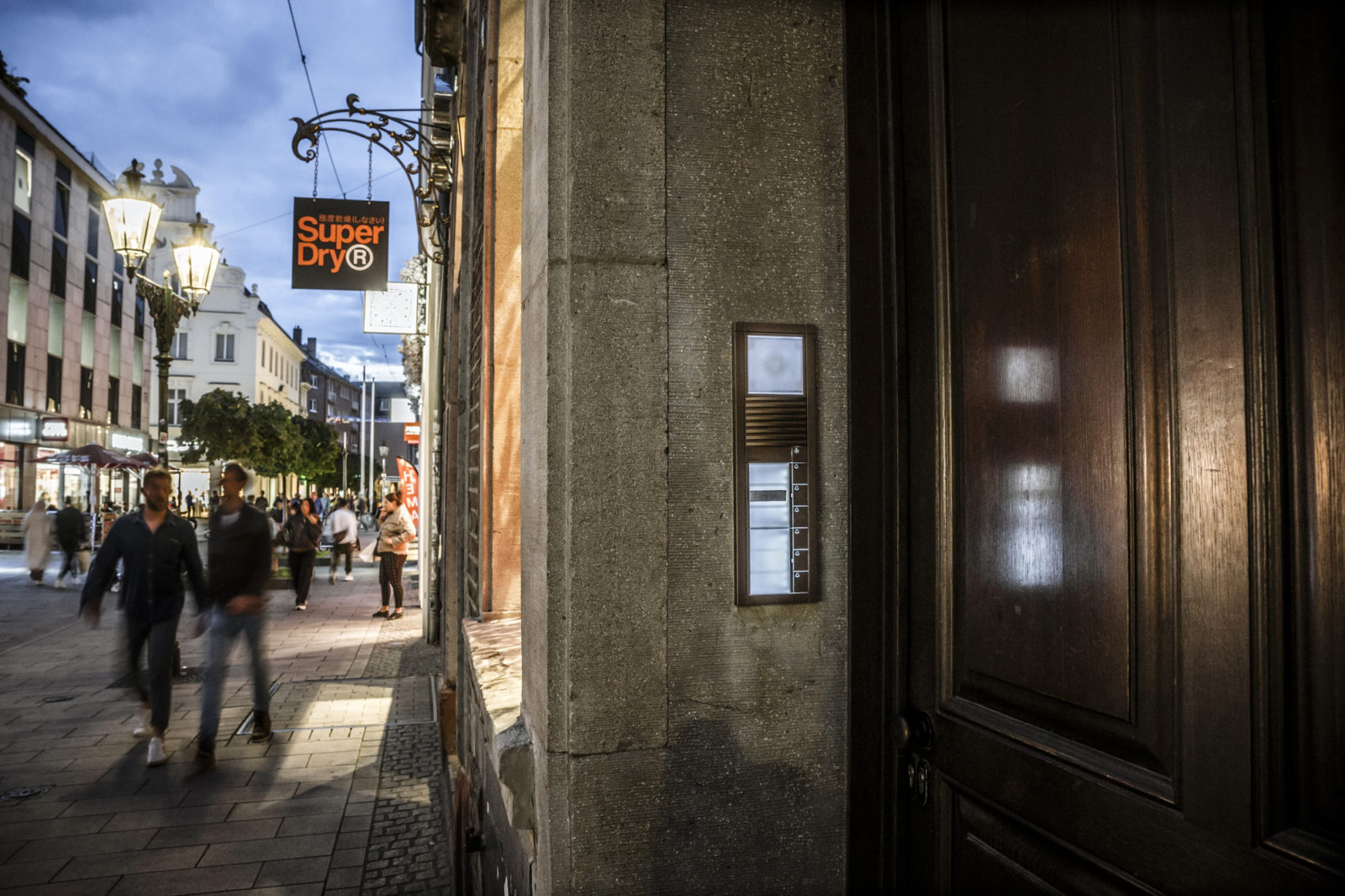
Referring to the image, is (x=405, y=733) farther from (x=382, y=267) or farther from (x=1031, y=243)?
(x=1031, y=243)

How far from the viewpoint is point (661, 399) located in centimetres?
207

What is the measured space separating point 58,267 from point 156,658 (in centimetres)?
3354

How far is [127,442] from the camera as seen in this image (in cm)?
3700

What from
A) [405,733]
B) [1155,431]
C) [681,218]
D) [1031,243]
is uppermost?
[681,218]

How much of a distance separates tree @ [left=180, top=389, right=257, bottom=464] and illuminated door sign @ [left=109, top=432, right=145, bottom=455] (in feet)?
23.4

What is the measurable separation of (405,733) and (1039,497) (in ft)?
22.0

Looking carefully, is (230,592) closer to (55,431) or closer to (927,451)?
(927,451)

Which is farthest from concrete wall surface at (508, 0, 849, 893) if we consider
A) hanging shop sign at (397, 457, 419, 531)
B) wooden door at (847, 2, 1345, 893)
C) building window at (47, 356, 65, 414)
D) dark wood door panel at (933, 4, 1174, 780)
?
building window at (47, 356, 65, 414)

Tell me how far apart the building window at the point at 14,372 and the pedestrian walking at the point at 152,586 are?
28.1 m

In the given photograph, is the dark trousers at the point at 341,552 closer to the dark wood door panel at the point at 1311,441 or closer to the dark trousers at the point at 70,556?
the dark trousers at the point at 70,556

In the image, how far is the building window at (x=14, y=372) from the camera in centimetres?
2769

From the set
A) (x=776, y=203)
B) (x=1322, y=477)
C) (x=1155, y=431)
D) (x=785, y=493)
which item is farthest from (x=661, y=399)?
(x=1322, y=477)

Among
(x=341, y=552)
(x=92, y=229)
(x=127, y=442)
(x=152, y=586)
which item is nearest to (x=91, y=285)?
(x=92, y=229)

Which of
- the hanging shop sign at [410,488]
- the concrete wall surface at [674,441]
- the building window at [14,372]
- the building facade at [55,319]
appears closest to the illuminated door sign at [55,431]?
the building facade at [55,319]
